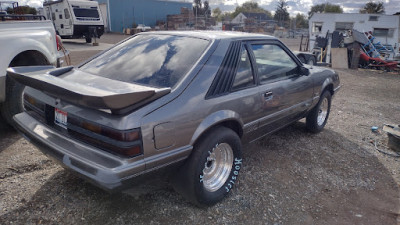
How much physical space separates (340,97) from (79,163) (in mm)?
7357

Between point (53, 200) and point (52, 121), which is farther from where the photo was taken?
point (53, 200)

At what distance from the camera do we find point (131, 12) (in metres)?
37.9

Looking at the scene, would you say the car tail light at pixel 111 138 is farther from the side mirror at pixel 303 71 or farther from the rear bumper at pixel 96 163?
the side mirror at pixel 303 71

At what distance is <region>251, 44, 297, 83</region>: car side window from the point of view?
3.30m

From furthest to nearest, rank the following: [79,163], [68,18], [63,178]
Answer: [68,18], [63,178], [79,163]

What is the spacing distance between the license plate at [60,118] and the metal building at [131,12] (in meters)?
36.6

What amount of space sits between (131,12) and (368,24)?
3009 cm

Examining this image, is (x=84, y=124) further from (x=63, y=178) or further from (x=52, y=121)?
(x=63, y=178)

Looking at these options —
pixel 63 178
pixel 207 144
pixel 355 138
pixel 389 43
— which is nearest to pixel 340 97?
pixel 355 138

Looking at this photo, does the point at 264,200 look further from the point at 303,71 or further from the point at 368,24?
the point at 368,24

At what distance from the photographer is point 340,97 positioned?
7.83 m

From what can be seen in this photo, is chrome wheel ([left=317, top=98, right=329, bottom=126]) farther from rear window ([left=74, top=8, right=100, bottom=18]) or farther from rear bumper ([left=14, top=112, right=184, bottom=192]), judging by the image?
rear window ([left=74, top=8, right=100, bottom=18])

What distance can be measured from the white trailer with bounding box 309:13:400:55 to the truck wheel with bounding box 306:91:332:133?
11506mm

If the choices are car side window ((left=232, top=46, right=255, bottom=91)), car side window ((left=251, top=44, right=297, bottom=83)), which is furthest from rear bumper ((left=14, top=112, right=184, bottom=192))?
car side window ((left=251, top=44, right=297, bottom=83))
